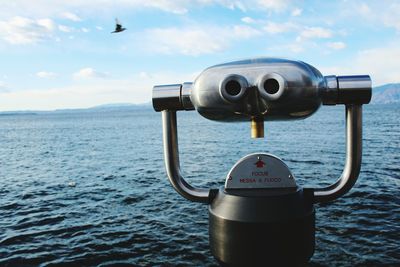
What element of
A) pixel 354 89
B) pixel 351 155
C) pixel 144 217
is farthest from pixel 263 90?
pixel 144 217

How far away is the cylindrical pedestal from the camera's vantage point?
4.38 ft

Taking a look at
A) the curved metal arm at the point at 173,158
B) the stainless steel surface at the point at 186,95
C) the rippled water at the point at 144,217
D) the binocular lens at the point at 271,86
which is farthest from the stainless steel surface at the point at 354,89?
the rippled water at the point at 144,217

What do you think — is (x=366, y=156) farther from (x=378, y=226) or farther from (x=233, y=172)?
(x=233, y=172)

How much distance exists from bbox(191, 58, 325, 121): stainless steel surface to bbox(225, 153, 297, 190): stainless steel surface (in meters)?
0.19

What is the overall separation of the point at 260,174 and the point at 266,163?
0.16ft

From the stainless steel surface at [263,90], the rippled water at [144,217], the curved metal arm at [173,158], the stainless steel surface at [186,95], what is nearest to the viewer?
the stainless steel surface at [263,90]

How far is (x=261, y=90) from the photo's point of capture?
49.1 inches

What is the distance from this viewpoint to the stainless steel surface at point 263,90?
4.09 feet

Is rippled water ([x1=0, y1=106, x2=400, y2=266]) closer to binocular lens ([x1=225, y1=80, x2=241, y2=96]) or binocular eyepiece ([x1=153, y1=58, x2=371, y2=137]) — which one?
binocular eyepiece ([x1=153, y1=58, x2=371, y2=137])

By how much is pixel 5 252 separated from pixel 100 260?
2994 mm

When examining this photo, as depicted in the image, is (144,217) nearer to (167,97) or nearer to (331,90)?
(167,97)

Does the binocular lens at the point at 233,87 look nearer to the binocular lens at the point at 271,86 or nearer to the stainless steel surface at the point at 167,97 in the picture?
the binocular lens at the point at 271,86

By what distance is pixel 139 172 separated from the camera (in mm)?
23000

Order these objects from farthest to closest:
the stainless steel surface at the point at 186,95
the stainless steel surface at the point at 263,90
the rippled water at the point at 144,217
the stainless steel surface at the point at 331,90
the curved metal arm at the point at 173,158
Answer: the rippled water at the point at 144,217 < the curved metal arm at the point at 173,158 < the stainless steel surface at the point at 186,95 < the stainless steel surface at the point at 331,90 < the stainless steel surface at the point at 263,90
